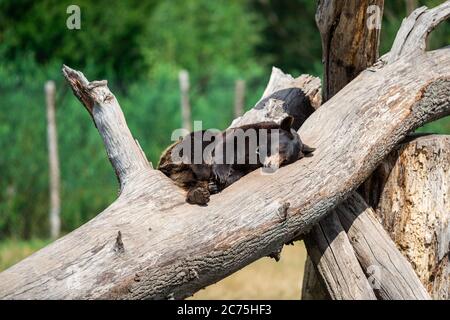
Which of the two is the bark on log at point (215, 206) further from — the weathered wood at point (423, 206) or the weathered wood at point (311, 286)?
the weathered wood at point (311, 286)

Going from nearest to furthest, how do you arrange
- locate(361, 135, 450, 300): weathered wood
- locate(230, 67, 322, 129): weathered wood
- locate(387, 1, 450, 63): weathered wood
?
locate(361, 135, 450, 300): weathered wood
locate(387, 1, 450, 63): weathered wood
locate(230, 67, 322, 129): weathered wood

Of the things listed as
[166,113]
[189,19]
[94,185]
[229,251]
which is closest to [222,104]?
[166,113]

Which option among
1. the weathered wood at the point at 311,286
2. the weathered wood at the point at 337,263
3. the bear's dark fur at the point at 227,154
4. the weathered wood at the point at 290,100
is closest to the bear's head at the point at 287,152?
the bear's dark fur at the point at 227,154

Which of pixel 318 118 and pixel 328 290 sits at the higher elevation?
pixel 318 118

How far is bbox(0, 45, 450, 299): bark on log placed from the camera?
4352mm

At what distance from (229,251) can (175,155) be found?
3.25 feet

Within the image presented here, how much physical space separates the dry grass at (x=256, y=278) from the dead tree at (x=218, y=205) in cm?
330

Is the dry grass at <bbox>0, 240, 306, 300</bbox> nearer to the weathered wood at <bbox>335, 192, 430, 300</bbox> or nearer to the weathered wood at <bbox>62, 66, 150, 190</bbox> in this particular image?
the weathered wood at <bbox>335, 192, 430, 300</bbox>

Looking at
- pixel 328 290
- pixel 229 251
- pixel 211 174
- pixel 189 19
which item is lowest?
pixel 328 290

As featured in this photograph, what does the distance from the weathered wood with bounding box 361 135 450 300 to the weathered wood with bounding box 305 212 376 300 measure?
0.39 m

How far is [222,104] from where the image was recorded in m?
14.8

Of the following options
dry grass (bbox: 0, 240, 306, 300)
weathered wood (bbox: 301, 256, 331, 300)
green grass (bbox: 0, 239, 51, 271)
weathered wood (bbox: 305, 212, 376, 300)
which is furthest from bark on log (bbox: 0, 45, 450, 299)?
green grass (bbox: 0, 239, 51, 271)

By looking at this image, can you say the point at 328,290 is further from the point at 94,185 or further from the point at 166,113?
the point at 166,113

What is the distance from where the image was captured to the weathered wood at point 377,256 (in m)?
5.27
